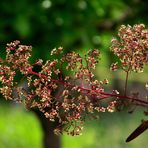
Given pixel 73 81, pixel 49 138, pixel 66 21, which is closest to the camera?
pixel 73 81

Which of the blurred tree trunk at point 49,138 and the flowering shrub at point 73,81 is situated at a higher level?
the flowering shrub at point 73,81

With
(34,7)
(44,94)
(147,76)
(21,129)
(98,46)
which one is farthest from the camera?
(147,76)

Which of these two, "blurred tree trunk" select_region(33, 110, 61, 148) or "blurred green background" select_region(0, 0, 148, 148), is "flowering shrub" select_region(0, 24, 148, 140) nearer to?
"blurred green background" select_region(0, 0, 148, 148)

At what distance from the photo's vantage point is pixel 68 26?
4121 millimetres

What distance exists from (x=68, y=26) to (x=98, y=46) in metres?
0.36

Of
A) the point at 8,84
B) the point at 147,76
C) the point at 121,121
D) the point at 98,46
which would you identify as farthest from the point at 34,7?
the point at 121,121

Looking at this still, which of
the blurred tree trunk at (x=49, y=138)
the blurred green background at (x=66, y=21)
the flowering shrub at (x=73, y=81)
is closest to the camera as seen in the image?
the flowering shrub at (x=73, y=81)

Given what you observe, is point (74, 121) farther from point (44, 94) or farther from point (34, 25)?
point (34, 25)

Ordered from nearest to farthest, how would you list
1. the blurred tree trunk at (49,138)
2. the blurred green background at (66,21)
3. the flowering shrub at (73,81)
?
1. the flowering shrub at (73,81)
2. the blurred green background at (66,21)
3. the blurred tree trunk at (49,138)

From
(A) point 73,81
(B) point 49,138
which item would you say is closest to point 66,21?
(B) point 49,138

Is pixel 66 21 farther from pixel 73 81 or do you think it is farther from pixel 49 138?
pixel 73 81

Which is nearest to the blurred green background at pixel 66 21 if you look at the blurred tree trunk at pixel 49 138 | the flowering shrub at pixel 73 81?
the blurred tree trunk at pixel 49 138

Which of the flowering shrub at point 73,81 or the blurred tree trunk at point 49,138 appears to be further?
the blurred tree trunk at point 49,138

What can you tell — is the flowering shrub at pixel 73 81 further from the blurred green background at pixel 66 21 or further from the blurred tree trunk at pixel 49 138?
the blurred tree trunk at pixel 49 138
